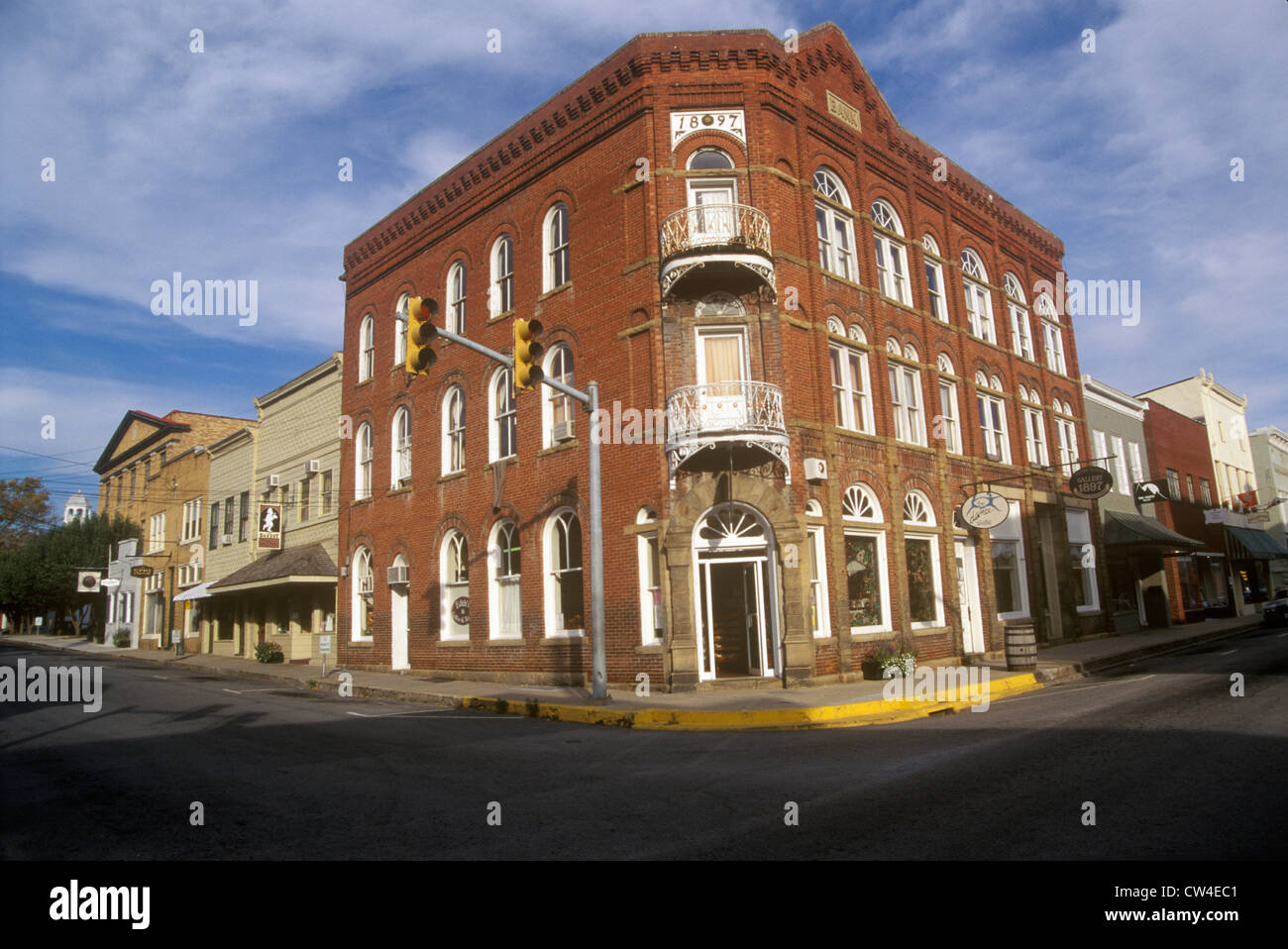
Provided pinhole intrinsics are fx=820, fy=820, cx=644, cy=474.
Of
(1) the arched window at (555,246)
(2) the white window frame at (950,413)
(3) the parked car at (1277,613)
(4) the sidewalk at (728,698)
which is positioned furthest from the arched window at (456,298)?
(3) the parked car at (1277,613)

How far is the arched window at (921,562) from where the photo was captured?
63.0 ft

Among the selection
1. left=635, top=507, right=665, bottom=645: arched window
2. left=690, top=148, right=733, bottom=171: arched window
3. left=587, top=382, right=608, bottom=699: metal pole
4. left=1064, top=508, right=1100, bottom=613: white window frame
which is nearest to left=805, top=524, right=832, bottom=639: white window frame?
left=635, top=507, right=665, bottom=645: arched window

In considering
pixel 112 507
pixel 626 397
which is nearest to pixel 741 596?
pixel 626 397

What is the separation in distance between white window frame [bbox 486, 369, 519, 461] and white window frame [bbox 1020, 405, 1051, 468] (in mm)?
15942

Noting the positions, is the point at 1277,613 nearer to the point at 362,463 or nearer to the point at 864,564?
the point at 864,564

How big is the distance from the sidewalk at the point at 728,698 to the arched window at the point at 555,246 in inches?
377

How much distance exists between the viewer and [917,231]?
22422 millimetres

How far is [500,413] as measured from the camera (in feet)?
68.2

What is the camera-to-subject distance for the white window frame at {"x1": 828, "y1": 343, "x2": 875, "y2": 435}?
18.6m

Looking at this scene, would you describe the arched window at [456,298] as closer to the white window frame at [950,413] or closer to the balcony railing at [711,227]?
the balcony railing at [711,227]

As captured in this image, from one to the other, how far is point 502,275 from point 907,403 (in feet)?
35.9
